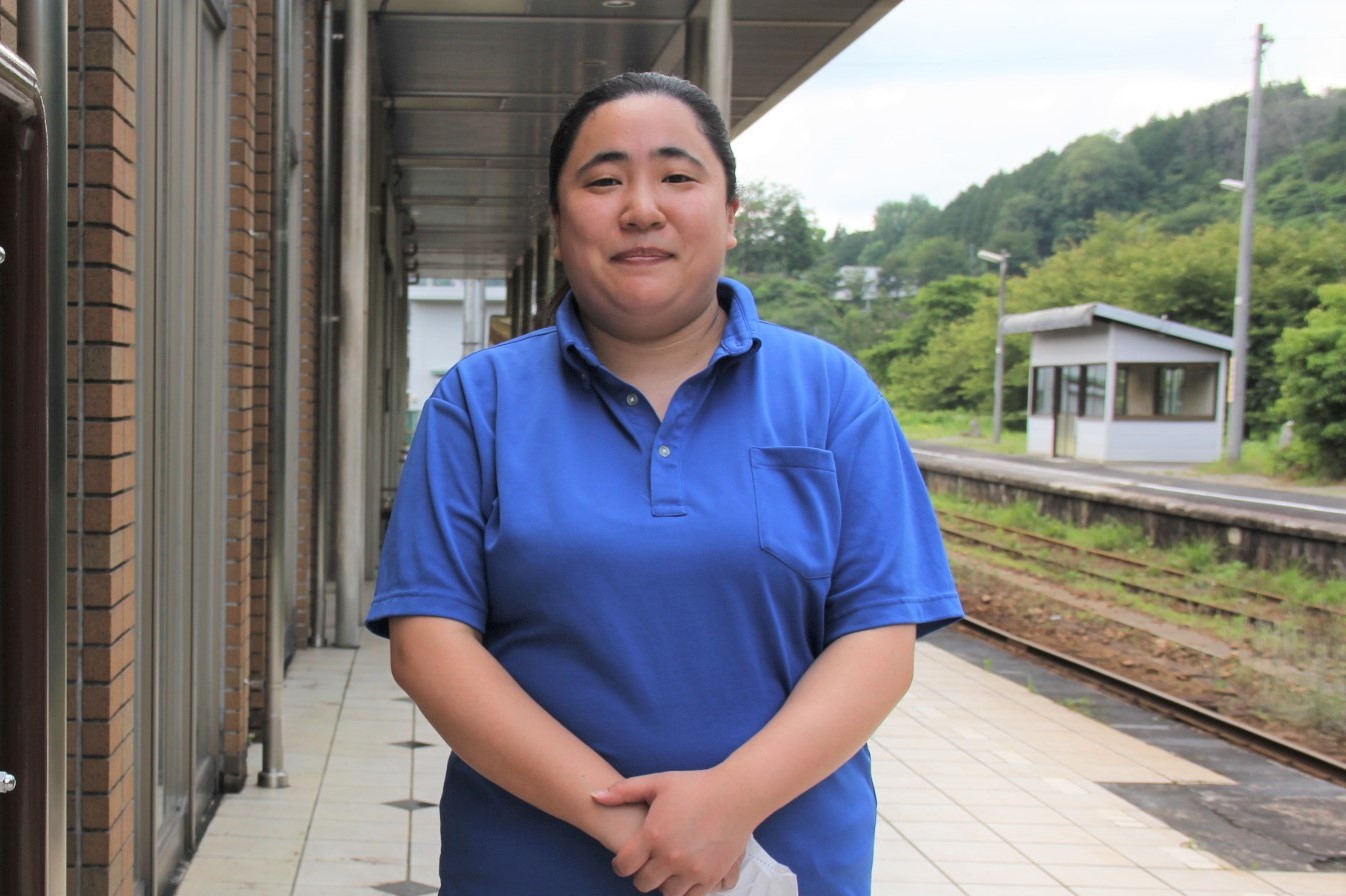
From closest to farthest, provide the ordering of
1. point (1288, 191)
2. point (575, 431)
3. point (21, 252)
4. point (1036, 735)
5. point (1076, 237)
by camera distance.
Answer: point (21, 252), point (575, 431), point (1036, 735), point (1288, 191), point (1076, 237)

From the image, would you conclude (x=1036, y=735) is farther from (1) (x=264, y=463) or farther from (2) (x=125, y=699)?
(2) (x=125, y=699)

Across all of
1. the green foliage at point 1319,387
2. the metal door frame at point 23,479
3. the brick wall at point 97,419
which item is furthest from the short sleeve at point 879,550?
the green foliage at point 1319,387

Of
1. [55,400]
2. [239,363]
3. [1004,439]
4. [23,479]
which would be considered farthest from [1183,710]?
[1004,439]

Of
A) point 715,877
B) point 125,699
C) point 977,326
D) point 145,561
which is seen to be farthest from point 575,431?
point 977,326

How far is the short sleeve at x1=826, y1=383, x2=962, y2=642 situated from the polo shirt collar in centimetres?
15

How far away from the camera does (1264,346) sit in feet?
127

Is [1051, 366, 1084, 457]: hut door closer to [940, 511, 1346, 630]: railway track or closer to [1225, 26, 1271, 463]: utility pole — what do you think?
[1225, 26, 1271, 463]: utility pole

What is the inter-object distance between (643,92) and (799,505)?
0.52 metres

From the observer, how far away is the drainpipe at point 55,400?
1.53 metres

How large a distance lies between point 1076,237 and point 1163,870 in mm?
92746

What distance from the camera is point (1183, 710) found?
358 inches

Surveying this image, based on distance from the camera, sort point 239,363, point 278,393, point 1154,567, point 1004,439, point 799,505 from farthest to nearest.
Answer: point 1004,439 → point 1154,567 → point 278,393 → point 239,363 → point 799,505

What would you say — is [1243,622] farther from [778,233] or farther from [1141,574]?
[778,233]

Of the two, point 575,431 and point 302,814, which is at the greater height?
point 575,431
